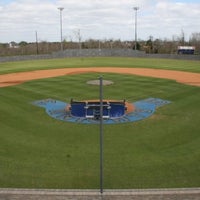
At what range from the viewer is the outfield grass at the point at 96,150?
11727 mm

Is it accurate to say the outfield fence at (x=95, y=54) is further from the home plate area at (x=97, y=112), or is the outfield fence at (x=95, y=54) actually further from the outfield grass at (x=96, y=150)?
the home plate area at (x=97, y=112)

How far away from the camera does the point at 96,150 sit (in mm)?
14430

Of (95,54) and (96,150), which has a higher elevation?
(95,54)

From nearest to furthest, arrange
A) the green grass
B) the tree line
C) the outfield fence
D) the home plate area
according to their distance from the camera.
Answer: the home plate area, the green grass, the outfield fence, the tree line

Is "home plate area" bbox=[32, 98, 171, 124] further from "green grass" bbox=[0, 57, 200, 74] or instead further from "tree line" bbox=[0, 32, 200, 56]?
"tree line" bbox=[0, 32, 200, 56]

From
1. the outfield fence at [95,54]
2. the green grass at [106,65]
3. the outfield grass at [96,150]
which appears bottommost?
the outfield grass at [96,150]

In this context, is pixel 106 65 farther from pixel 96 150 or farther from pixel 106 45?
pixel 106 45

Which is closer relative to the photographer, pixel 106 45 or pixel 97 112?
pixel 97 112

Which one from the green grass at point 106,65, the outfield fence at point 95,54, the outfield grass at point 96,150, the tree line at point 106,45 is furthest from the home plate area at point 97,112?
the tree line at point 106,45

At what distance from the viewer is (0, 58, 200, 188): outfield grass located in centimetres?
1173

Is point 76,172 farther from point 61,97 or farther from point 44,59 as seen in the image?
point 44,59

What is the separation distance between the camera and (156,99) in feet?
79.8

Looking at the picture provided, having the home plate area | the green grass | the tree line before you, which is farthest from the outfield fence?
the home plate area

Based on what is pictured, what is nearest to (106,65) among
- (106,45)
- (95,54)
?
(95,54)
